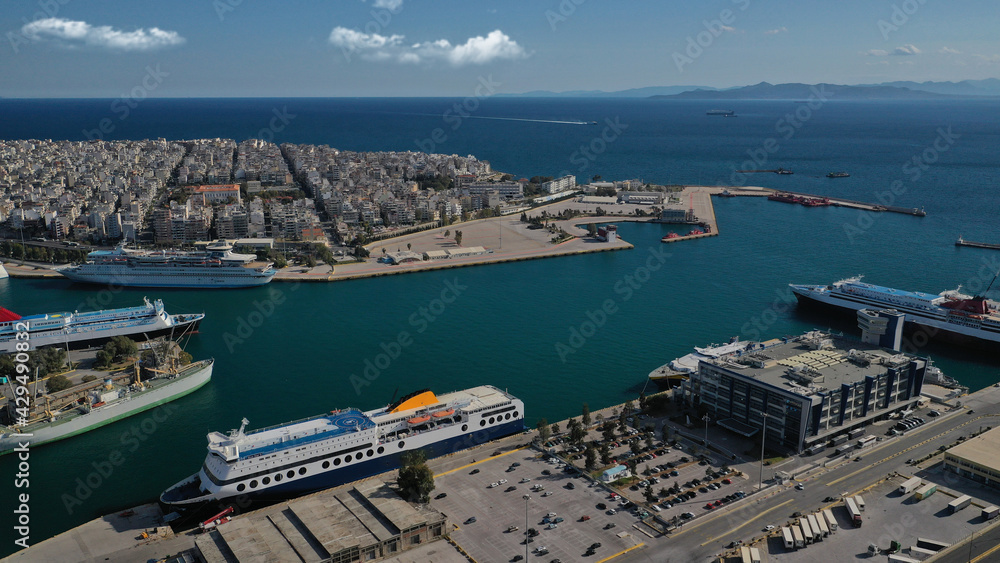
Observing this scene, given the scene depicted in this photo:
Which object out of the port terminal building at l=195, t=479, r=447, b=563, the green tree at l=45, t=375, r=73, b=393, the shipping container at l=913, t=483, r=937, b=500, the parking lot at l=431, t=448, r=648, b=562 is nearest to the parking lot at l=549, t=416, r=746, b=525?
the parking lot at l=431, t=448, r=648, b=562

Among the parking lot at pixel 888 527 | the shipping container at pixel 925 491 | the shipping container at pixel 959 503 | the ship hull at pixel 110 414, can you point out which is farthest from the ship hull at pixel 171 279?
the shipping container at pixel 959 503

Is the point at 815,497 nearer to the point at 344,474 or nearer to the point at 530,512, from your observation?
the point at 530,512

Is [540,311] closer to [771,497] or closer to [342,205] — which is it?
[771,497]

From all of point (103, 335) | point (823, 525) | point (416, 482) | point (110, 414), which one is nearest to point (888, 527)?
point (823, 525)

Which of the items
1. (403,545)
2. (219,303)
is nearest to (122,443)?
(403,545)

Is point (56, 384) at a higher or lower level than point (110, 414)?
higher

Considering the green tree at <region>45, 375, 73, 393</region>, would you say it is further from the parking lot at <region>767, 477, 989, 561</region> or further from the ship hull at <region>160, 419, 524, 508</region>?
the parking lot at <region>767, 477, 989, 561</region>
